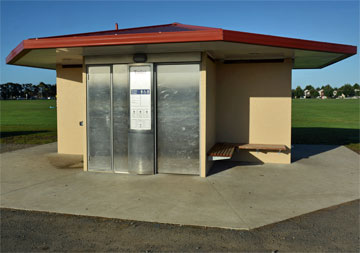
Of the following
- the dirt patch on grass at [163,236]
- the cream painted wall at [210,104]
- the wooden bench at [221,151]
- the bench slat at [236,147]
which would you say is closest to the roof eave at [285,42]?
the cream painted wall at [210,104]

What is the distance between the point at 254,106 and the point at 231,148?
173 cm

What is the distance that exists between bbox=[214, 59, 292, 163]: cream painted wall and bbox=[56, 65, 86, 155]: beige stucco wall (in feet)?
15.9

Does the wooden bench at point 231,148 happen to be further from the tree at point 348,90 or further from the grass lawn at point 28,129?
the tree at point 348,90

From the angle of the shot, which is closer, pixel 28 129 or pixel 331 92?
pixel 28 129

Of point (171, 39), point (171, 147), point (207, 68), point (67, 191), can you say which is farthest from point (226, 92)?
point (67, 191)

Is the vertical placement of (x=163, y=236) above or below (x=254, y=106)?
below

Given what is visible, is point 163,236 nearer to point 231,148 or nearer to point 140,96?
point 140,96

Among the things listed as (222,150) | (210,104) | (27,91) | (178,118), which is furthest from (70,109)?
(27,91)

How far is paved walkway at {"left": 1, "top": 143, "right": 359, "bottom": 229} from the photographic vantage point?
18.4 ft

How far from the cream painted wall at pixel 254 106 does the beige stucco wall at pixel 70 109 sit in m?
4.84

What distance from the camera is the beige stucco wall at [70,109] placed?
37.6 feet

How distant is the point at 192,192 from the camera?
269 inches

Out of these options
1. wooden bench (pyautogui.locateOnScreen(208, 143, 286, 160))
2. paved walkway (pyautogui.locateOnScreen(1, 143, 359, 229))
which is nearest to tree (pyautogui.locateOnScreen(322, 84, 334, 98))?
paved walkway (pyautogui.locateOnScreen(1, 143, 359, 229))

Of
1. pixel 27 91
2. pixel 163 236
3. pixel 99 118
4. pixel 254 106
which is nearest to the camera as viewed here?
pixel 163 236
